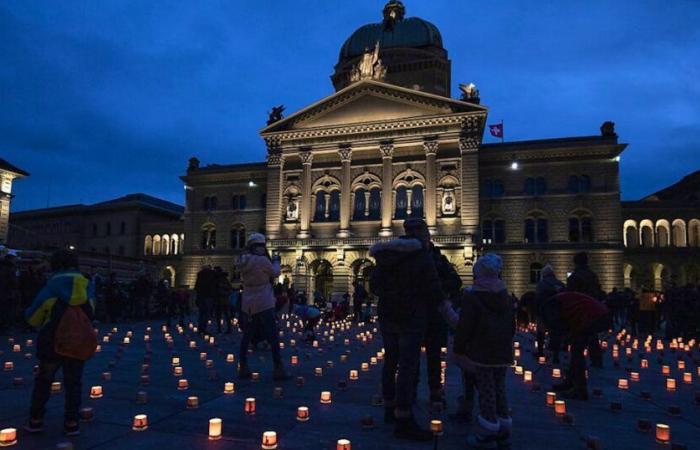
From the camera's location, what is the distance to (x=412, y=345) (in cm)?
538

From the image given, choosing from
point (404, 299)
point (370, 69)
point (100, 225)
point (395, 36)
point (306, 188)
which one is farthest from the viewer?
point (100, 225)

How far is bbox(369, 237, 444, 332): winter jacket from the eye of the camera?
5430 millimetres

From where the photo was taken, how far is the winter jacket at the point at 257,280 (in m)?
8.38

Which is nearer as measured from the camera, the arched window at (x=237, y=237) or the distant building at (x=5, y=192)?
the distant building at (x=5, y=192)

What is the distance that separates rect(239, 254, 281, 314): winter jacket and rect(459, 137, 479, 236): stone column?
31.3m

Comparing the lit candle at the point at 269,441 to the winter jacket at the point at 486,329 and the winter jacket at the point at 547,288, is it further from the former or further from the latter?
the winter jacket at the point at 547,288

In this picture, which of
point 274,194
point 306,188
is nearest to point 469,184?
point 306,188

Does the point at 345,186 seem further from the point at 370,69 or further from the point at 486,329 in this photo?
the point at 486,329

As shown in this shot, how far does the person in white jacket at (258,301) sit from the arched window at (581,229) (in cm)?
3742

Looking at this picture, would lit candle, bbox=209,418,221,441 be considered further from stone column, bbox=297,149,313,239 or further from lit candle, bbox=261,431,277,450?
stone column, bbox=297,149,313,239

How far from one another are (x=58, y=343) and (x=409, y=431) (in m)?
3.59

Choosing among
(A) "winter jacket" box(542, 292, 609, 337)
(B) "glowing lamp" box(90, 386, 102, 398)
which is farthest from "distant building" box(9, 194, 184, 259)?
(A) "winter jacket" box(542, 292, 609, 337)

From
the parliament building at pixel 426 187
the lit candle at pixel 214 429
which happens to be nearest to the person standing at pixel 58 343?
the lit candle at pixel 214 429

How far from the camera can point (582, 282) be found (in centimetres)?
845
